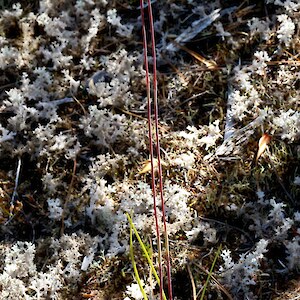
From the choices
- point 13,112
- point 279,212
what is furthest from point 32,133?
point 279,212

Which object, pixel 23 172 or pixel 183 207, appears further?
pixel 23 172

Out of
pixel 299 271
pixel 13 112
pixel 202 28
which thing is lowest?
pixel 299 271

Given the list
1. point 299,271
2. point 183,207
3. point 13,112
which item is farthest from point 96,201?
point 299,271

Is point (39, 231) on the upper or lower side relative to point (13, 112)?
lower

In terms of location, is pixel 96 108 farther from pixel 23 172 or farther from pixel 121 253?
pixel 121 253

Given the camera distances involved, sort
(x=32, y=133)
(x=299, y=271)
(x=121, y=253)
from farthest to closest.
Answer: (x=32, y=133) < (x=121, y=253) < (x=299, y=271)

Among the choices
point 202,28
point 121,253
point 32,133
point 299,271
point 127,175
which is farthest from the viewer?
point 202,28

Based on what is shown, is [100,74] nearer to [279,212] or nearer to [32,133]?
[32,133]
